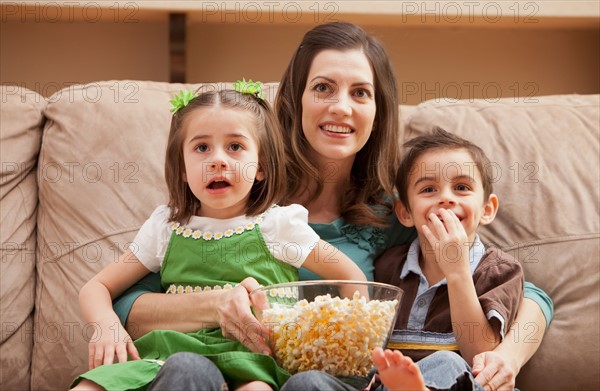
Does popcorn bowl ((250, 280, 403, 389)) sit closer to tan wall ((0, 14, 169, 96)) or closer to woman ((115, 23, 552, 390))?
woman ((115, 23, 552, 390))

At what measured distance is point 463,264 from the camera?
1625 mm

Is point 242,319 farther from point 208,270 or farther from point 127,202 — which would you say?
point 127,202

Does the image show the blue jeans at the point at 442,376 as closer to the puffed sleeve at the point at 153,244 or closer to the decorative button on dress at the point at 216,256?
the decorative button on dress at the point at 216,256

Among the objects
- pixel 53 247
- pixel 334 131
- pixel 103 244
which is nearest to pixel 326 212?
pixel 334 131

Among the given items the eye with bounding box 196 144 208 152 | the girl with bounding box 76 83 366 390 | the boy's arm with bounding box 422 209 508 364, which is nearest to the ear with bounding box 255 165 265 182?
the girl with bounding box 76 83 366 390

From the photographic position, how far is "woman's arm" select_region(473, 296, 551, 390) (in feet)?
4.99

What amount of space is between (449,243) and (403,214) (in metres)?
0.23

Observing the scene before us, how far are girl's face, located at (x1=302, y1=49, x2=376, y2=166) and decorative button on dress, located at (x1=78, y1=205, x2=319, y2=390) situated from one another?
0.21m

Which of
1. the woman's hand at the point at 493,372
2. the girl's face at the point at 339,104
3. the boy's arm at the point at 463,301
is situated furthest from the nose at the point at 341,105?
the woman's hand at the point at 493,372

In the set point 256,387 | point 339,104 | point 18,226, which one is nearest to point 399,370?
point 256,387

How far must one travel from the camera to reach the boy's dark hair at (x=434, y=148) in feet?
5.93

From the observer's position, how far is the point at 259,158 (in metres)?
1.73

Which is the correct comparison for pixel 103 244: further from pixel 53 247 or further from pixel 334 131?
pixel 334 131

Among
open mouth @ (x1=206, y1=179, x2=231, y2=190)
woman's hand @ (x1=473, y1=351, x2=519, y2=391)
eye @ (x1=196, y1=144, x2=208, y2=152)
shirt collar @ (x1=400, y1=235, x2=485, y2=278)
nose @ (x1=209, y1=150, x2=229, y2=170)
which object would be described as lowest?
woman's hand @ (x1=473, y1=351, x2=519, y2=391)
